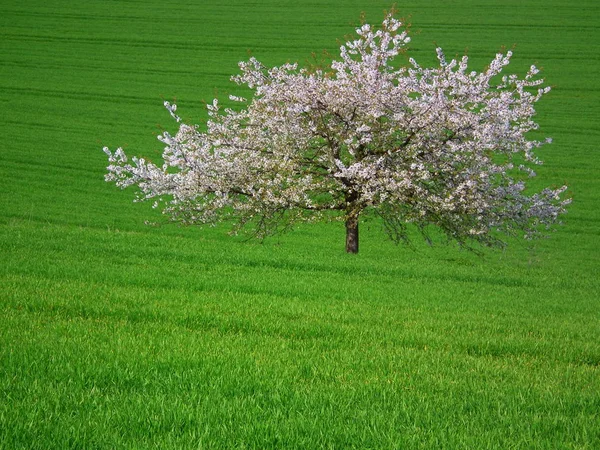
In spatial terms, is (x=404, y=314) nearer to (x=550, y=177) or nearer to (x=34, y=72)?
(x=550, y=177)

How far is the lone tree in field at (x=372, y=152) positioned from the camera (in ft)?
59.9

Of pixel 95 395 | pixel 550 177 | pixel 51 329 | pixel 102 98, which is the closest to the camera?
pixel 95 395

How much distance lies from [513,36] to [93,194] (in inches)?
1610

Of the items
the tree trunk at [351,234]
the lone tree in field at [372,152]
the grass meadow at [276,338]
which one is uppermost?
the lone tree in field at [372,152]

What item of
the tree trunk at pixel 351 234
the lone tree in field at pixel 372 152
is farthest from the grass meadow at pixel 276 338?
the tree trunk at pixel 351 234

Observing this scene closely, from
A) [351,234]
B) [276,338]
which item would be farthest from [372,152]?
[276,338]

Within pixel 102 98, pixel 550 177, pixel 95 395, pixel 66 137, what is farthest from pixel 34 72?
pixel 95 395

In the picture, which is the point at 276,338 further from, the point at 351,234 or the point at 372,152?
the point at 351,234

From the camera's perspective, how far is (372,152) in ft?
62.6

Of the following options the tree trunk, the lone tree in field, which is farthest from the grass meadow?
the tree trunk

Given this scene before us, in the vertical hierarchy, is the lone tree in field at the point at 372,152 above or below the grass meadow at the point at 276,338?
above

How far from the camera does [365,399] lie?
559cm

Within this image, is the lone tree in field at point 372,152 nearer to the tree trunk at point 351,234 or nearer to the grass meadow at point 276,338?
the tree trunk at point 351,234

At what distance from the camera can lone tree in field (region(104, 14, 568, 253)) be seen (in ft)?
59.9
